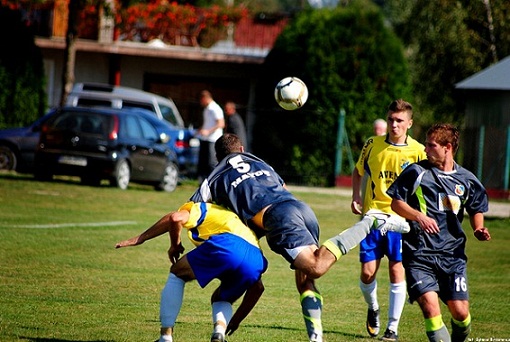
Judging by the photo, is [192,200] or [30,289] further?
[30,289]

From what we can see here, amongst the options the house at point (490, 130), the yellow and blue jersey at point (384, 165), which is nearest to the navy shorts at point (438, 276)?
the yellow and blue jersey at point (384, 165)

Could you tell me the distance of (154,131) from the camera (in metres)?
23.8

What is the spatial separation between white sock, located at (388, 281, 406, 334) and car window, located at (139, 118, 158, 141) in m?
14.8

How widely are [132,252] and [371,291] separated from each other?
5262mm

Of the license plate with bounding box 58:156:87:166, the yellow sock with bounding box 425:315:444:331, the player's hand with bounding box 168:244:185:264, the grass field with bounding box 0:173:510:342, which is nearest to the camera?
the player's hand with bounding box 168:244:185:264

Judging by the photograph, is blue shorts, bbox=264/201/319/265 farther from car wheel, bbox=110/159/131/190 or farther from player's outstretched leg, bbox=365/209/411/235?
car wheel, bbox=110/159/131/190

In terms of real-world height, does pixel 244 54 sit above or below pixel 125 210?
above

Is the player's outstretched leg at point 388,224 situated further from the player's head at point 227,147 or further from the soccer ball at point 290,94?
the soccer ball at point 290,94

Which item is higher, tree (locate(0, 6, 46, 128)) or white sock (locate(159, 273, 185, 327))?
tree (locate(0, 6, 46, 128))

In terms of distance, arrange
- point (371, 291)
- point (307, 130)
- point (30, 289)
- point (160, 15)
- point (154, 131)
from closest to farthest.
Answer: point (371, 291)
point (30, 289)
point (154, 131)
point (307, 130)
point (160, 15)

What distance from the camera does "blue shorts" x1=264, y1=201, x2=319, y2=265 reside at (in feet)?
23.3

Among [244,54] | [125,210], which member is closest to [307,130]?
[244,54]

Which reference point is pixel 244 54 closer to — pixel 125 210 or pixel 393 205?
pixel 125 210

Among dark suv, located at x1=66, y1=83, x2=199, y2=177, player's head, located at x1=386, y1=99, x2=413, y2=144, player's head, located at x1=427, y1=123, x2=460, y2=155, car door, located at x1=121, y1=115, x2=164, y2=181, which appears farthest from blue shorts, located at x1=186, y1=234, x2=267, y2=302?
dark suv, located at x1=66, y1=83, x2=199, y2=177
